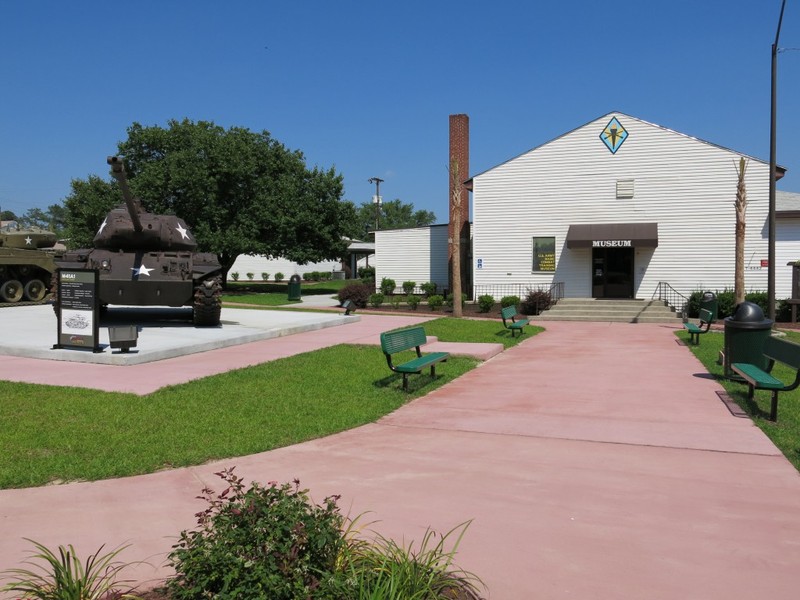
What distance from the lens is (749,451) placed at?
6.18m

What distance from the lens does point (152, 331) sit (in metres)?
14.4

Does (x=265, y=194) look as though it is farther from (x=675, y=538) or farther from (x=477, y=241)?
(x=675, y=538)

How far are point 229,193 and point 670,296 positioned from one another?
2332 centimetres

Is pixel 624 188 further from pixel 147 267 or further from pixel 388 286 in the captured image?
pixel 147 267

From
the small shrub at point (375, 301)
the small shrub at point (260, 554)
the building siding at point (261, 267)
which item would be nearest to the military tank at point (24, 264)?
the small shrub at point (375, 301)

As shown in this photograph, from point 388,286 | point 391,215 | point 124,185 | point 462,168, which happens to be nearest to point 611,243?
point 462,168

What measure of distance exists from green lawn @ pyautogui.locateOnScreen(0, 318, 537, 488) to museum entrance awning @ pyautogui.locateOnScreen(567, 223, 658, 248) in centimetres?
1480

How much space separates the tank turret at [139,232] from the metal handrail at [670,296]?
1663 cm

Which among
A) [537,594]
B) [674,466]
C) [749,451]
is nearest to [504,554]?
[537,594]

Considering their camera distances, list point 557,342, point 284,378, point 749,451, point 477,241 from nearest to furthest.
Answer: point 749,451 < point 284,378 < point 557,342 < point 477,241

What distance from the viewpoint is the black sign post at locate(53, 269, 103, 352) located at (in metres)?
10.9

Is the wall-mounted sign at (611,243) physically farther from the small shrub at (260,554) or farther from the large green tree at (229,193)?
the small shrub at (260,554)

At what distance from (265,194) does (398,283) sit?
403 inches

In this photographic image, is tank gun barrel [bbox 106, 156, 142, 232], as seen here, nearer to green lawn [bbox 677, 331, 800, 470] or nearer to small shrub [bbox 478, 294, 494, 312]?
green lawn [bbox 677, 331, 800, 470]
